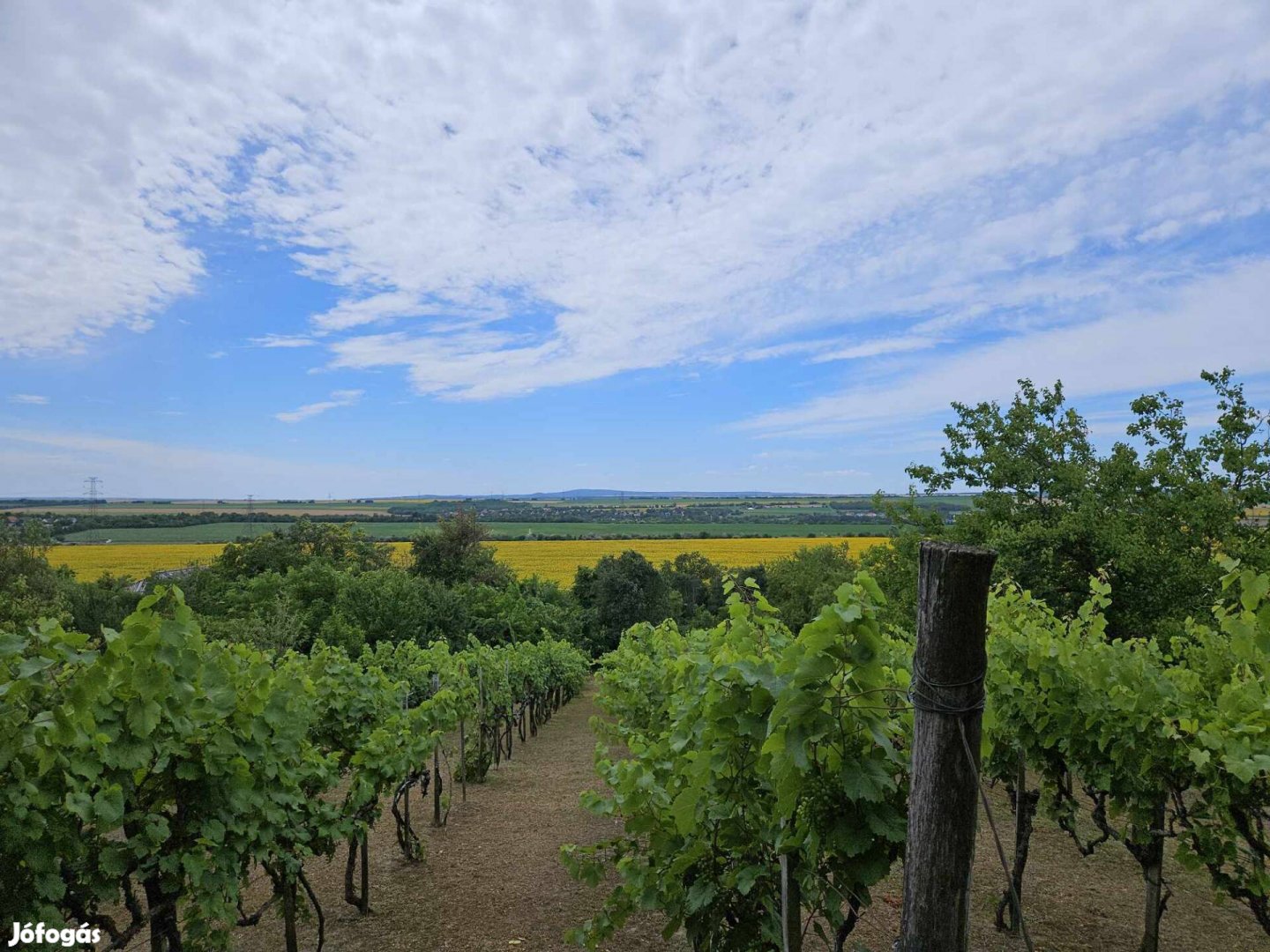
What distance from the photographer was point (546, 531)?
88.7 metres

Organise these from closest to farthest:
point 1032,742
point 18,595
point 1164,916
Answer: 1. point 1032,742
2. point 1164,916
3. point 18,595

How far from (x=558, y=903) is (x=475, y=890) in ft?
3.15

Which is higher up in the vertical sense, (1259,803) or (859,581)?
(859,581)

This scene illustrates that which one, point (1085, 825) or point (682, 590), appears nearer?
point (1085, 825)

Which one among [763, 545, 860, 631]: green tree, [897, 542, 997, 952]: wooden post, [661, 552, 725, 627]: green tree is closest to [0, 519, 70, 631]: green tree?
[897, 542, 997, 952]: wooden post

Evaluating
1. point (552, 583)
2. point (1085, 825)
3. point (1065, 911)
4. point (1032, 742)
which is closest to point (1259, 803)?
point (1032, 742)

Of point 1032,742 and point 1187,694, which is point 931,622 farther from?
point 1032,742

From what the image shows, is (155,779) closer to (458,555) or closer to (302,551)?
(458,555)

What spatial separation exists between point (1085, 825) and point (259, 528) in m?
75.8

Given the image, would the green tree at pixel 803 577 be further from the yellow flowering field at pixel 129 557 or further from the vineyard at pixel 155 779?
the vineyard at pixel 155 779

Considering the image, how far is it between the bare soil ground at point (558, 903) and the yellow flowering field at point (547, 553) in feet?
126

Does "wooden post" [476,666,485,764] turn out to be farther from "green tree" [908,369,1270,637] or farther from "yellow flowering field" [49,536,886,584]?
"yellow flowering field" [49,536,886,584]

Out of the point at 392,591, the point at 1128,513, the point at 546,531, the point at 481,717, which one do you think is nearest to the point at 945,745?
the point at 481,717

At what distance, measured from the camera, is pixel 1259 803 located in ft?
14.1
